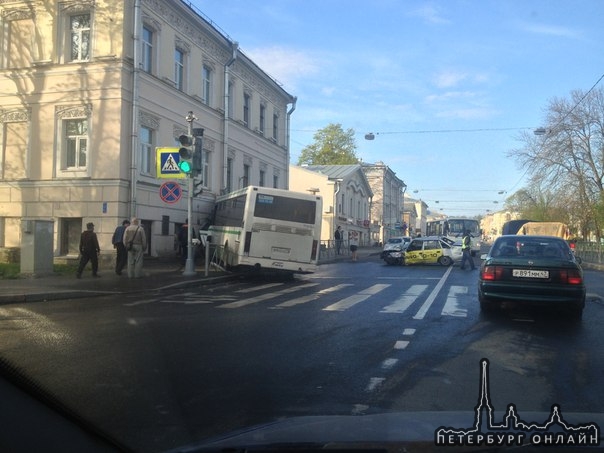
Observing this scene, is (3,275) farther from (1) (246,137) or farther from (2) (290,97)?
(2) (290,97)

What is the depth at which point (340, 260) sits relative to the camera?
34469 millimetres

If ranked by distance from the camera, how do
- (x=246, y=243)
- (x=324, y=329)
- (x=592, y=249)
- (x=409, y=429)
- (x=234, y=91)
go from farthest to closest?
(x=592, y=249) → (x=234, y=91) → (x=246, y=243) → (x=324, y=329) → (x=409, y=429)

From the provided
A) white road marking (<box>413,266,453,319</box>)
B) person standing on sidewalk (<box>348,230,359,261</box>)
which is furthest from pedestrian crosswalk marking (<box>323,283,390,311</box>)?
person standing on sidewalk (<box>348,230,359,261</box>)

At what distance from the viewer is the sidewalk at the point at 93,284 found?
40.0ft

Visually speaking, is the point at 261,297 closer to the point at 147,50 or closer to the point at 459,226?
the point at 147,50

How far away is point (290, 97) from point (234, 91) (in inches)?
363

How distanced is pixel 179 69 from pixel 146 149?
4.94 m

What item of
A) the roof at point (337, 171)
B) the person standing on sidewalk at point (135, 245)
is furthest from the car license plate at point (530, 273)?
the roof at point (337, 171)

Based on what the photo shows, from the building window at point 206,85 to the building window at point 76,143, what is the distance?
7.34m

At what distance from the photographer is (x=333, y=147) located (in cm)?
7800

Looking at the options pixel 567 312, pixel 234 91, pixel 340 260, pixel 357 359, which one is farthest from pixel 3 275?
pixel 340 260

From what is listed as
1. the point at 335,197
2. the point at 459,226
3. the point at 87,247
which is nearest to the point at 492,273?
the point at 87,247

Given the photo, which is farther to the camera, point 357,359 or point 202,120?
point 202,120

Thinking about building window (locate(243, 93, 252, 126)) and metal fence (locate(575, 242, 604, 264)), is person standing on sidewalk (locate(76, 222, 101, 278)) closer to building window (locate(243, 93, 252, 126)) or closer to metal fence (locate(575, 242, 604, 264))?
building window (locate(243, 93, 252, 126))
